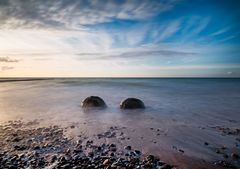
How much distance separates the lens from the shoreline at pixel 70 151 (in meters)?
5.76

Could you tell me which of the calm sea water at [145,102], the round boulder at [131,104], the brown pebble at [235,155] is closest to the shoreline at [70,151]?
the brown pebble at [235,155]

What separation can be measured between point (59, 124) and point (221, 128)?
31.0ft

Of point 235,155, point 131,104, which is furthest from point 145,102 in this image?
point 235,155

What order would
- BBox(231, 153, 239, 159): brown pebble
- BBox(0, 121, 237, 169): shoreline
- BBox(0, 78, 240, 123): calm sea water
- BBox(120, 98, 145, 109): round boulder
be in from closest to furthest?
BBox(0, 121, 237, 169): shoreline, BBox(231, 153, 239, 159): brown pebble, BBox(0, 78, 240, 123): calm sea water, BBox(120, 98, 145, 109): round boulder

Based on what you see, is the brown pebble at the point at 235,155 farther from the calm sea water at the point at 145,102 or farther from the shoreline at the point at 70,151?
the calm sea water at the point at 145,102

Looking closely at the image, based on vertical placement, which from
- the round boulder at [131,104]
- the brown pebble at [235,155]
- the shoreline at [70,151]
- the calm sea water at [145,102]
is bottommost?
the calm sea water at [145,102]

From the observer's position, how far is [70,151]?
6.69 metres

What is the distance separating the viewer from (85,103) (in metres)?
16.4

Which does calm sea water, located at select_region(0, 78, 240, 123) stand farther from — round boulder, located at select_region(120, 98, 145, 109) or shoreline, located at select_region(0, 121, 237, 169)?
shoreline, located at select_region(0, 121, 237, 169)

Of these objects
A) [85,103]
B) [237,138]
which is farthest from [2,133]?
[237,138]

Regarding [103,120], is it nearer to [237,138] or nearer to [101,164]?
[101,164]

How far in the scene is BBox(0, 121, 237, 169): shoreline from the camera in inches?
227

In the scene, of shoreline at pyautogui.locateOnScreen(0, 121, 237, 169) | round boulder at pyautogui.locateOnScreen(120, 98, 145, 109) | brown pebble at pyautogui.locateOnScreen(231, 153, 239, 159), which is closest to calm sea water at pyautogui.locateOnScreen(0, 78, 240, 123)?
round boulder at pyautogui.locateOnScreen(120, 98, 145, 109)

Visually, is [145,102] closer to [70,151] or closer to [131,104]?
[131,104]
